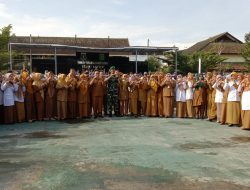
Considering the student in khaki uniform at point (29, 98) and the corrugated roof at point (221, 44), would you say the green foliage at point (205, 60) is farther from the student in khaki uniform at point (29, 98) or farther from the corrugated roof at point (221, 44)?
the student in khaki uniform at point (29, 98)

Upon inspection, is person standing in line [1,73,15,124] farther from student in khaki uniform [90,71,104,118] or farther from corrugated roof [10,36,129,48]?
corrugated roof [10,36,129,48]

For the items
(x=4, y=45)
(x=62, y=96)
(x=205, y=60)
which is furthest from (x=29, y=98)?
(x=205, y=60)

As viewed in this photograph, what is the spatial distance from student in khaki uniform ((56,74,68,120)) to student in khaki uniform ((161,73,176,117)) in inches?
145

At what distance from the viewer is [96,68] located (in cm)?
2047

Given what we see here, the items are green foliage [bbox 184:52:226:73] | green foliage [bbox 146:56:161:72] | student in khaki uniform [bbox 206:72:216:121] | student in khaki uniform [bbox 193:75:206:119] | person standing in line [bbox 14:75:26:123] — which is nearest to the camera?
person standing in line [bbox 14:75:26:123]

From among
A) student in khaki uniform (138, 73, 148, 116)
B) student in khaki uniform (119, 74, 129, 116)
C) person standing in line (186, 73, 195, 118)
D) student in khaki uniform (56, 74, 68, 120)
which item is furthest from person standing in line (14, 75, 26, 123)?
person standing in line (186, 73, 195, 118)

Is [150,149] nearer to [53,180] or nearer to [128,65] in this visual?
[53,180]

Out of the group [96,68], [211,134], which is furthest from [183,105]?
[96,68]

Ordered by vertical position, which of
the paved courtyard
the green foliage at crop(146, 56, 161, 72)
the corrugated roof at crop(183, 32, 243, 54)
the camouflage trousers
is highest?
the corrugated roof at crop(183, 32, 243, 54)

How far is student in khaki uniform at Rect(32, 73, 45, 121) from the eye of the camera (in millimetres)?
14505

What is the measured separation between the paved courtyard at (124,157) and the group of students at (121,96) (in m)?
1.10

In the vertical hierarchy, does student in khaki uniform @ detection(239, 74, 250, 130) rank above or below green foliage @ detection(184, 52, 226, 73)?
below

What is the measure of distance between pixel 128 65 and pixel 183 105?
6.44 meters

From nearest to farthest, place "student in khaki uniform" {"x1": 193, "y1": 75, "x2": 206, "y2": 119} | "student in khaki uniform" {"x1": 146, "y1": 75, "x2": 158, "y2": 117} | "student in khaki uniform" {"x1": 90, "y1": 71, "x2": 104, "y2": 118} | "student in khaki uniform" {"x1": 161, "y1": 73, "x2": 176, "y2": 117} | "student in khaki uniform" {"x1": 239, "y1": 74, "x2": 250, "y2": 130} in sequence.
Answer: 1. "student in khaki uniform" {"x1": 239, "y1": 74, "x2": 250, "y2": 130}
2. "student in khaki uniform" {"x1": 193, "y1": 75, "x2": 206, "y2": 119}
3. "student in khaki uniform" {"x1": 90, "y1": 71, "x2": 104, "y2": 118}
4. "student in khaki uniform" {"x1": 161, "y1": 73, "x2": 176, "y2": 117}
5. "student in khaki uniform" {"x1": 146, "y1": 75, "x2": 158, "y2": 117}
